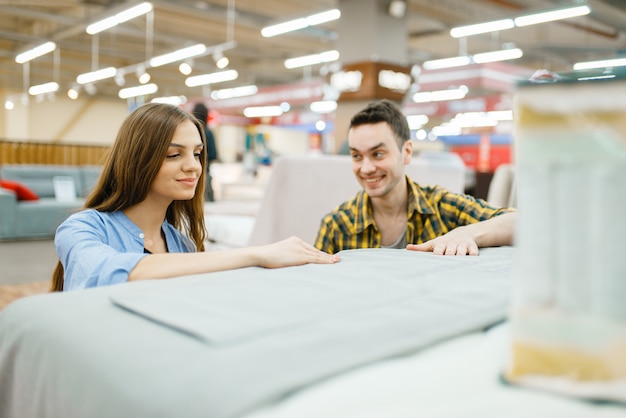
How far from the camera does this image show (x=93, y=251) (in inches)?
47.0

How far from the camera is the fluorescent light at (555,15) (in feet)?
23.3

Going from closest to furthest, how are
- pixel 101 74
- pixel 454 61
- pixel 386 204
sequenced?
pixel 386 204, pixel 454 61, pixel 101 74

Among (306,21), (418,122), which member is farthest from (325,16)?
(418,122)

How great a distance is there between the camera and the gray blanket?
482 mm

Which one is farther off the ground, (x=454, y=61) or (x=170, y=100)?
(x=454, y=61)

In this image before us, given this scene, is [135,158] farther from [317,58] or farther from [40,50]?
[40,50]

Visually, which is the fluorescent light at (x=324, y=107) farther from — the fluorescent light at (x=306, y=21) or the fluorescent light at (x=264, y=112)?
the fluorescent light at (x=306, y=21)

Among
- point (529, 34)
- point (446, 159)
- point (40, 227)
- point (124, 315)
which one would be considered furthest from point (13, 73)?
point (124, 315)

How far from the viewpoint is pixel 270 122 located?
19562 mm

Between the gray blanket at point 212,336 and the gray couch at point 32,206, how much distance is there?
6.25m

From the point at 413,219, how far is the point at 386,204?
0.43 ft

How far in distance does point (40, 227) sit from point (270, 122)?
1257 cm

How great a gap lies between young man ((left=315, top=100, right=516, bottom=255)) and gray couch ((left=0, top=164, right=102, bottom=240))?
521cm

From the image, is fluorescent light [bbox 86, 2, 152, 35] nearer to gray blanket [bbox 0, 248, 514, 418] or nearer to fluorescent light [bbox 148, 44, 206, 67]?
fluorescent light [bbox 148, 44, 206, 67]
